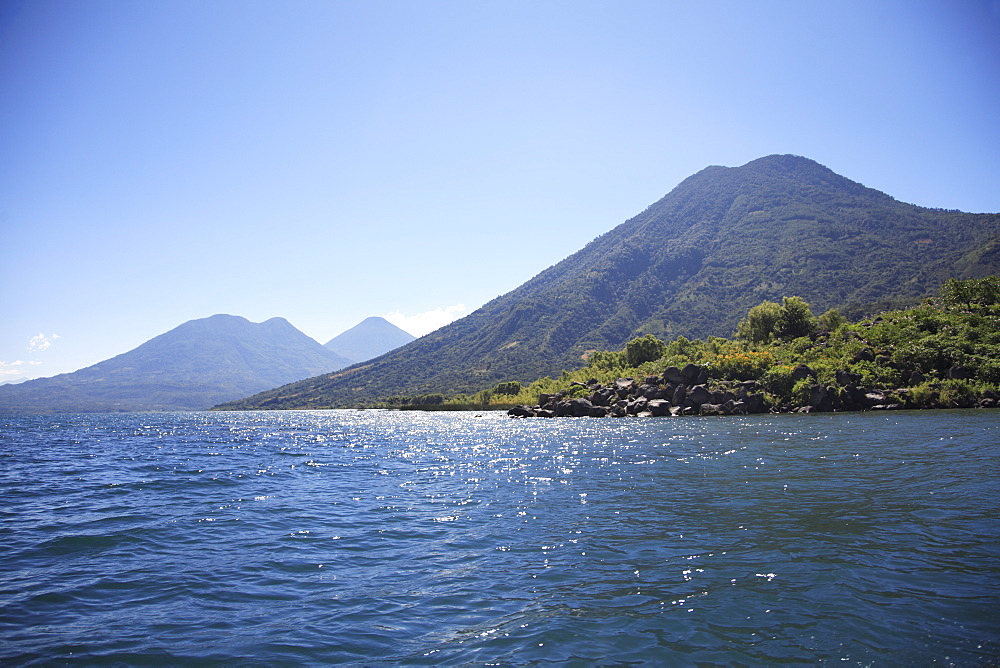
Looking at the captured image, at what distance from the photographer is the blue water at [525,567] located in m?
7.49

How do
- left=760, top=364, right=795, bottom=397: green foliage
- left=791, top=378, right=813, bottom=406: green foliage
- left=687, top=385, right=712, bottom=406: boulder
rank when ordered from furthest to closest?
left=687, top=385, right=712, bottom=406: boulder → left=760, top=364, right=795, bottom=397: green foliage → left=791, top=378, right=813, bottom=406: green foliage

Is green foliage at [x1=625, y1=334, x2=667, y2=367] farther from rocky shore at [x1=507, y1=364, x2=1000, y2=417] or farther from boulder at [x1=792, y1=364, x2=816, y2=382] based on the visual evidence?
boulder at [x1=792, y1=364, x2=816, y2=382]

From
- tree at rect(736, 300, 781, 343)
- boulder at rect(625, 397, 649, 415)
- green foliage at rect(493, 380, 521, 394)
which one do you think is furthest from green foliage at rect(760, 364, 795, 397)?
green foliage at rect(493, 380, 521, 394)

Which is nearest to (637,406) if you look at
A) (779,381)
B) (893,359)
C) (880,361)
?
(779,381)

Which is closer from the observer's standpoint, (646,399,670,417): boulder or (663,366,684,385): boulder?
(646,399,670,417): boulder

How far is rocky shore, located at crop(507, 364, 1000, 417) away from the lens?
183 feet

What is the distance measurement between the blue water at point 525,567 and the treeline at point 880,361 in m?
39.1

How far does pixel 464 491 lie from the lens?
68.0 feet

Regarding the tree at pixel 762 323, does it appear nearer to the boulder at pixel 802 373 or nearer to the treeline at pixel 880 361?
the treeline at pixel 880 361

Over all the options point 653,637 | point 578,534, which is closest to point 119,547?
point 578,534

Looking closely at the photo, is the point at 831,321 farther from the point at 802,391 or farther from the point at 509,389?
the point at 509,389

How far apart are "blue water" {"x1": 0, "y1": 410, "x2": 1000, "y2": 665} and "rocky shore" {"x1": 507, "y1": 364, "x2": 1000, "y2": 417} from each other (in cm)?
3845

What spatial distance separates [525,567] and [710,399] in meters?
63.7

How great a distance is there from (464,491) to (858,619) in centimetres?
1479
